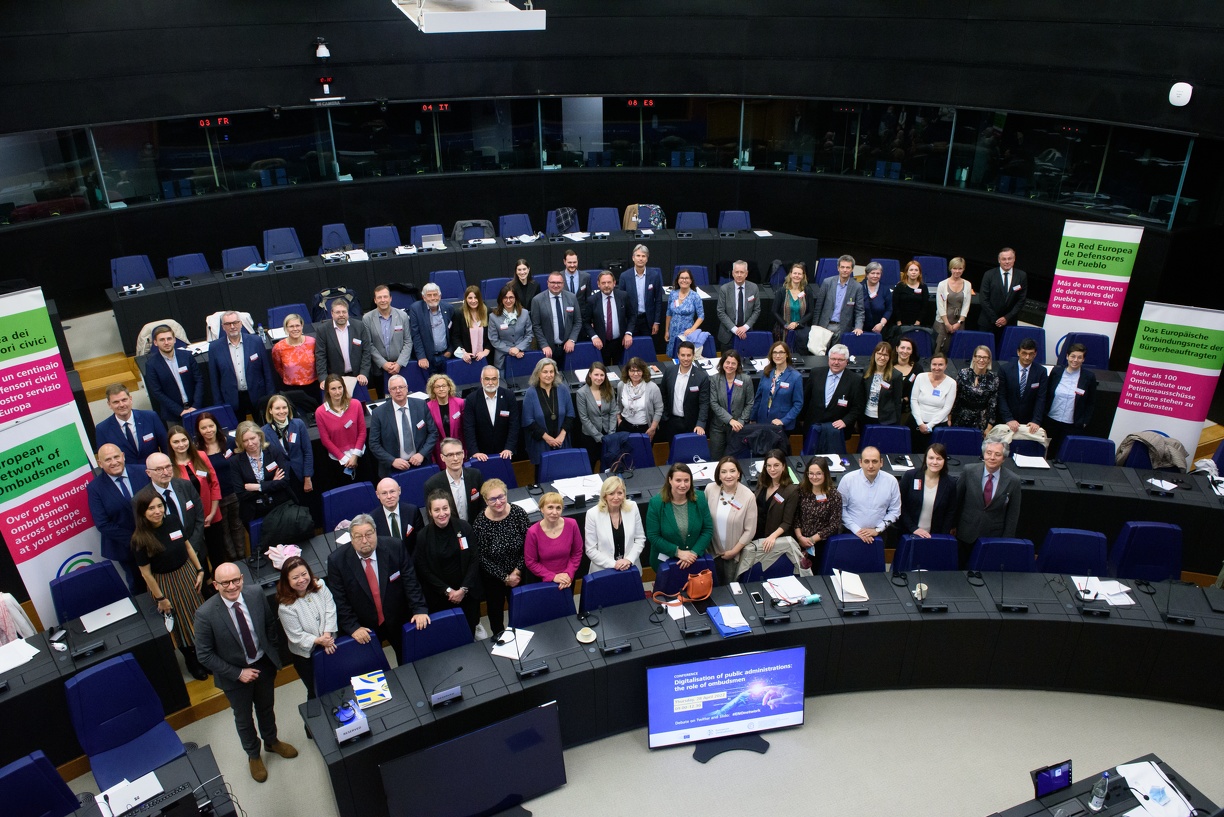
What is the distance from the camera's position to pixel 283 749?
570 centimetres

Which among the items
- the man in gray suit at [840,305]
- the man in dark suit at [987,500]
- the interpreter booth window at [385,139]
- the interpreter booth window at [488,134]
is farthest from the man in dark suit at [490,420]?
the interpreter booth window at [488,134]

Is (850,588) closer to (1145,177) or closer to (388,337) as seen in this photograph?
(388,337)

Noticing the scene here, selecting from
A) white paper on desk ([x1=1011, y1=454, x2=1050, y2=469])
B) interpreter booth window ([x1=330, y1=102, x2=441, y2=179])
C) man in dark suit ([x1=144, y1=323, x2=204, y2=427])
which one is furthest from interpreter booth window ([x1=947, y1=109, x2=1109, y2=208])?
man in dark suit ([x1=144, y1=323, x2=204, y2=427])

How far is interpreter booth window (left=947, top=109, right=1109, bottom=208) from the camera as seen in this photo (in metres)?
10.9

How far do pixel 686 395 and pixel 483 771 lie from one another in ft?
12.1

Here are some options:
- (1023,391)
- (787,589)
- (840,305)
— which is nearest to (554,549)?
(787,589)

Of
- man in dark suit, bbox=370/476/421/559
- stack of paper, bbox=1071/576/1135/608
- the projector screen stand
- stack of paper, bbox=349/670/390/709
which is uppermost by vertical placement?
man in dark suit, bbox=370/476/421/559

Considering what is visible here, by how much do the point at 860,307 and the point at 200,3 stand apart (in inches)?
365

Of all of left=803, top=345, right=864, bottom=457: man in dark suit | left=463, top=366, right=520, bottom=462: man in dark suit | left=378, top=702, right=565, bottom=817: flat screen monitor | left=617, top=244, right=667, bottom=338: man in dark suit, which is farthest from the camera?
left=617, top=244, right=667, bottom=338: man in dark suit

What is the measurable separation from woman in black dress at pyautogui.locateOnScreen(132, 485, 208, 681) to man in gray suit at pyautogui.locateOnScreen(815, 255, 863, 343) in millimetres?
6340

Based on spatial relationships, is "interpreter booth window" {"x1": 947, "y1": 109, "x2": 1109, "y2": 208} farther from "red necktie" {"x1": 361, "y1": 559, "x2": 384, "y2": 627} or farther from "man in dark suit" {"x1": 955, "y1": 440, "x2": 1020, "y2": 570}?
"red necktie" {"x1": 361, "y1": 559, "x2": 384, "y2": 627}

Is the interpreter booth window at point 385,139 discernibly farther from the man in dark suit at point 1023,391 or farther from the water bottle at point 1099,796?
the water bottle at point 1099,796

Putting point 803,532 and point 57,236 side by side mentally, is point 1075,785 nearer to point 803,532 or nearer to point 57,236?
point 803,532

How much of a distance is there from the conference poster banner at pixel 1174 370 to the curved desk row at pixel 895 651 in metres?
Answer: 2.53
